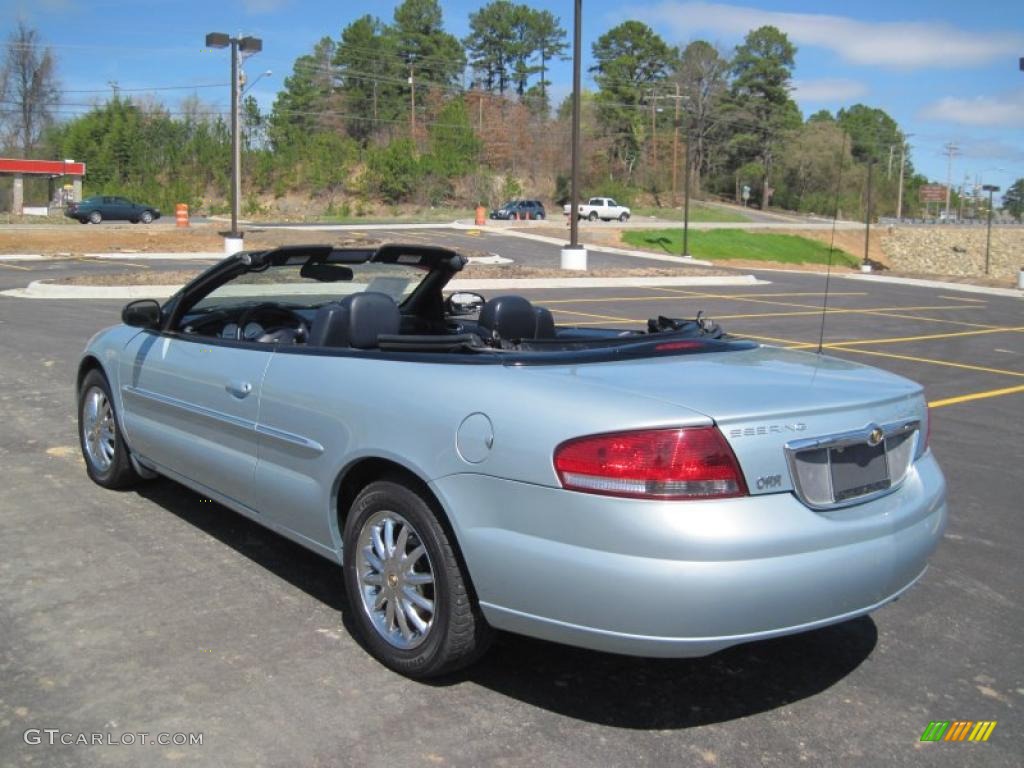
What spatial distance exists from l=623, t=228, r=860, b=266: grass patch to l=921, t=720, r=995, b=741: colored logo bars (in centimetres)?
4384

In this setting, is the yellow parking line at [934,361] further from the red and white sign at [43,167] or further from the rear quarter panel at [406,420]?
the red and white sign at [43,167]

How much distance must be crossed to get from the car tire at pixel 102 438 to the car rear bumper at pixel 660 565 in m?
3.17

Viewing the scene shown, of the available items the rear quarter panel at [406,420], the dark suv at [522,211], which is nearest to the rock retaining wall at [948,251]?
the dark suv at [522,211]

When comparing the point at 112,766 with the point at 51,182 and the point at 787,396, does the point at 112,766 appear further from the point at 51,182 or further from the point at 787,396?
the point at 51,182

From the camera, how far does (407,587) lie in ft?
12.0

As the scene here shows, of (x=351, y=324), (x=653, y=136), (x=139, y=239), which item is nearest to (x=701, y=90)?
(x=653, y=136)

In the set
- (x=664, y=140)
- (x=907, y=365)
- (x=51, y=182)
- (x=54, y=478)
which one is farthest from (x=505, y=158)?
(x=54, y=478)

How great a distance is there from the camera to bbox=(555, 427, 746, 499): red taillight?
9.91ft

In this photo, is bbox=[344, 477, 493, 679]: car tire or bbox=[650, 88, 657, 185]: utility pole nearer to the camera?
bbox=[344, 477, 493, 679]: car tire

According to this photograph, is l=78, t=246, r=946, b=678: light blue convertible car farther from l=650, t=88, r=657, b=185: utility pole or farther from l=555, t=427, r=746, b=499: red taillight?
l=650, t=88, r=657, b=185: utility pole

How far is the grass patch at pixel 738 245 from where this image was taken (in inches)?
1918

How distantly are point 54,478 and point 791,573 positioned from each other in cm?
489

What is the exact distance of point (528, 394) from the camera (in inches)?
129

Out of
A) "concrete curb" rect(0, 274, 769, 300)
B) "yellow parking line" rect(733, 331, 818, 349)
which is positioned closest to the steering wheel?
"yellow parking line" rect(733, 331, 818, 349)
